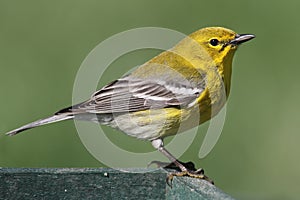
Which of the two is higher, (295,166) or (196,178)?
(196,178)

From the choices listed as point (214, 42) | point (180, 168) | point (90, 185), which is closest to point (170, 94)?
point (214, 42)

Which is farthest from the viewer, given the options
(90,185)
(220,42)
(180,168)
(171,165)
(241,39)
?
(220,42)

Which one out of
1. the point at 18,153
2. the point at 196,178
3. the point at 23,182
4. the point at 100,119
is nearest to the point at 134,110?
the point at 100,119

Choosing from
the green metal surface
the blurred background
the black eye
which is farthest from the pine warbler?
the blurred background

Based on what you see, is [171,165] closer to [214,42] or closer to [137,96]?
[137,96]

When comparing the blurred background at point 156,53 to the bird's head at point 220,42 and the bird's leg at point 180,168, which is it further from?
the bird's head at point 220,42

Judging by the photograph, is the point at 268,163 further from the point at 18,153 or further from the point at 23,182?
the point at 23,182

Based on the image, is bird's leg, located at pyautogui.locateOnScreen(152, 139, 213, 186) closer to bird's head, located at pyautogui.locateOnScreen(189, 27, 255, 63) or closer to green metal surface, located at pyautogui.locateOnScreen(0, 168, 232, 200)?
green metal surface, located at pyautogui.locateOnScreen(0, 168, 232, 200)
